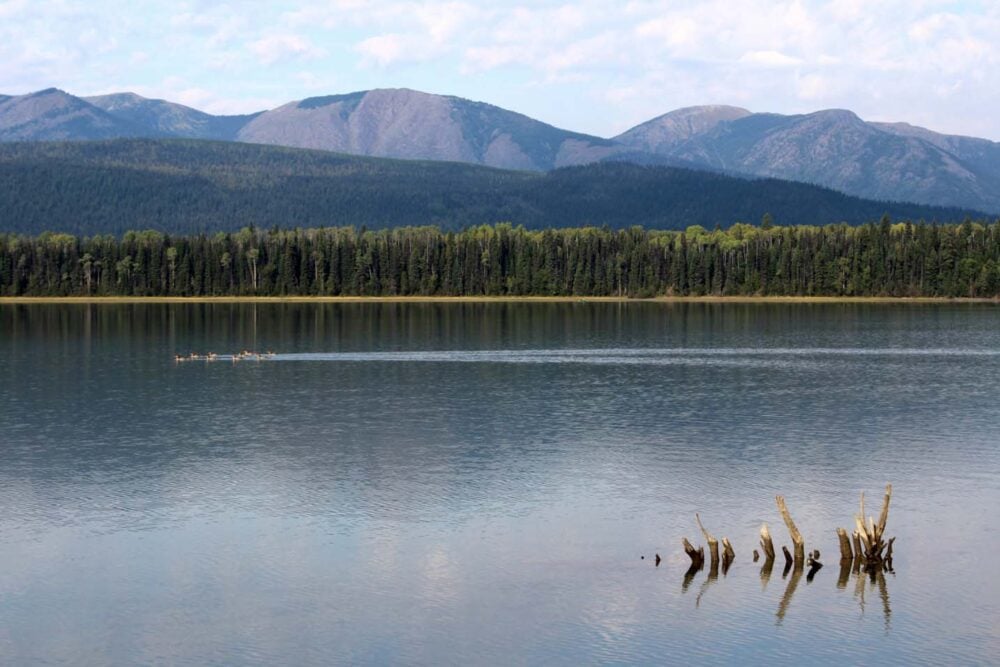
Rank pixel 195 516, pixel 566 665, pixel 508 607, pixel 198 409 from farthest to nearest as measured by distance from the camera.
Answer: pixel 198 409 < pixel 195 516 < pixel 508 607 < pixel 566 665

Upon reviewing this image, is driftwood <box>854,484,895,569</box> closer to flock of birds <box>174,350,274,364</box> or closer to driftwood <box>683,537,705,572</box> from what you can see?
driftwood <box>683,537,705,572</box>

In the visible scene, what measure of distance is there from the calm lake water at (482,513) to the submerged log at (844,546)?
1.52 feet

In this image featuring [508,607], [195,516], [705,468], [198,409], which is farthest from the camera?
[198,409]

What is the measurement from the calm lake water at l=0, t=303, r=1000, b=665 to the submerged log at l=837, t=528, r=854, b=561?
18.3 inches

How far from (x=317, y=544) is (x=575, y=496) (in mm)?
11432

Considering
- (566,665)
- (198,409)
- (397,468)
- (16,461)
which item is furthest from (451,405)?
(566,665)

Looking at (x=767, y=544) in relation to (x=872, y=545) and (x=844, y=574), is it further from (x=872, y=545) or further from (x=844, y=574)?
(x=872, y=545)

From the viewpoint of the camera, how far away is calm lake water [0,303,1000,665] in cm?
3253

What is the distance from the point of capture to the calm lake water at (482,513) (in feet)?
107

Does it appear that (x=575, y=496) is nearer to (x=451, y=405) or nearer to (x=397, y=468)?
(x=397, y=468)

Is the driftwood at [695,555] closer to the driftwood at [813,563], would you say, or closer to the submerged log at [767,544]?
the submerged log at [767,544]

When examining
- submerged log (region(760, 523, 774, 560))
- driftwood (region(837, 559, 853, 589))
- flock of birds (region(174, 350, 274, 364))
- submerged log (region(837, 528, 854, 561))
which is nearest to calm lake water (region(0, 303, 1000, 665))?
driftwood (region(837, 559, 853, 589))

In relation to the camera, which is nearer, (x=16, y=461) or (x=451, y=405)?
(x=16, y=461)

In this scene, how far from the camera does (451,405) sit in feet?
247
